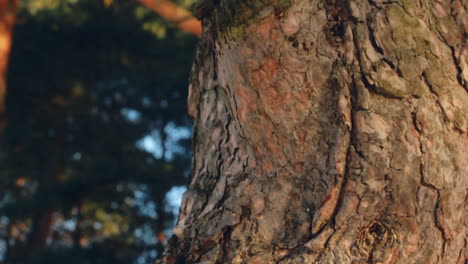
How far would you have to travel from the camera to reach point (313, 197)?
4.28ft

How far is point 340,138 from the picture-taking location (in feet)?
4.22

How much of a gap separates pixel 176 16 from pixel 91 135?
4.84 metres

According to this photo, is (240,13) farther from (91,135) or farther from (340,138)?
(91,135)

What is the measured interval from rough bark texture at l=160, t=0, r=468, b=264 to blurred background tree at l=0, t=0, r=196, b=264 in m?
6.03

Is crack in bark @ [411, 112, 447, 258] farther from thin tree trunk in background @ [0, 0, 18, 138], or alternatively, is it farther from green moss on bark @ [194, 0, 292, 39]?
thin tree trunk in background @ [0, 0, 18, 138]

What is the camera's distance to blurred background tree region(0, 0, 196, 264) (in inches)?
315

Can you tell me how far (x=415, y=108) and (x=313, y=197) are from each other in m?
0.26

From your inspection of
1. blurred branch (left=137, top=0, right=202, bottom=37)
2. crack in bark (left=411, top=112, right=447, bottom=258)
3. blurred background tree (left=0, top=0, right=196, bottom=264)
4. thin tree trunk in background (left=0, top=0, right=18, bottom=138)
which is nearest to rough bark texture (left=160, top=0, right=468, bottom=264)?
crack in bark (left=411, top=112, right=447, bottom=258)

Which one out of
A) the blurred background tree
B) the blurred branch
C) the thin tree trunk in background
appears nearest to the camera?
the blurred branch

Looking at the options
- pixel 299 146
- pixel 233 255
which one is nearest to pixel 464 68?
pixel 299 146

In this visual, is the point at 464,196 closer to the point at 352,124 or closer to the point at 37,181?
the point at 352,124

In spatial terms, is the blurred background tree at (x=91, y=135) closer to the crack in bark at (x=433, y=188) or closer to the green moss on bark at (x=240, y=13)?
the green moss on bark at (x=240, y=13)

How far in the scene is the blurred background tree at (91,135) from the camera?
26.2ft

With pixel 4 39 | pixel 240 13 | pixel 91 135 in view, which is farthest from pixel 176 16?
pixel 91 135
